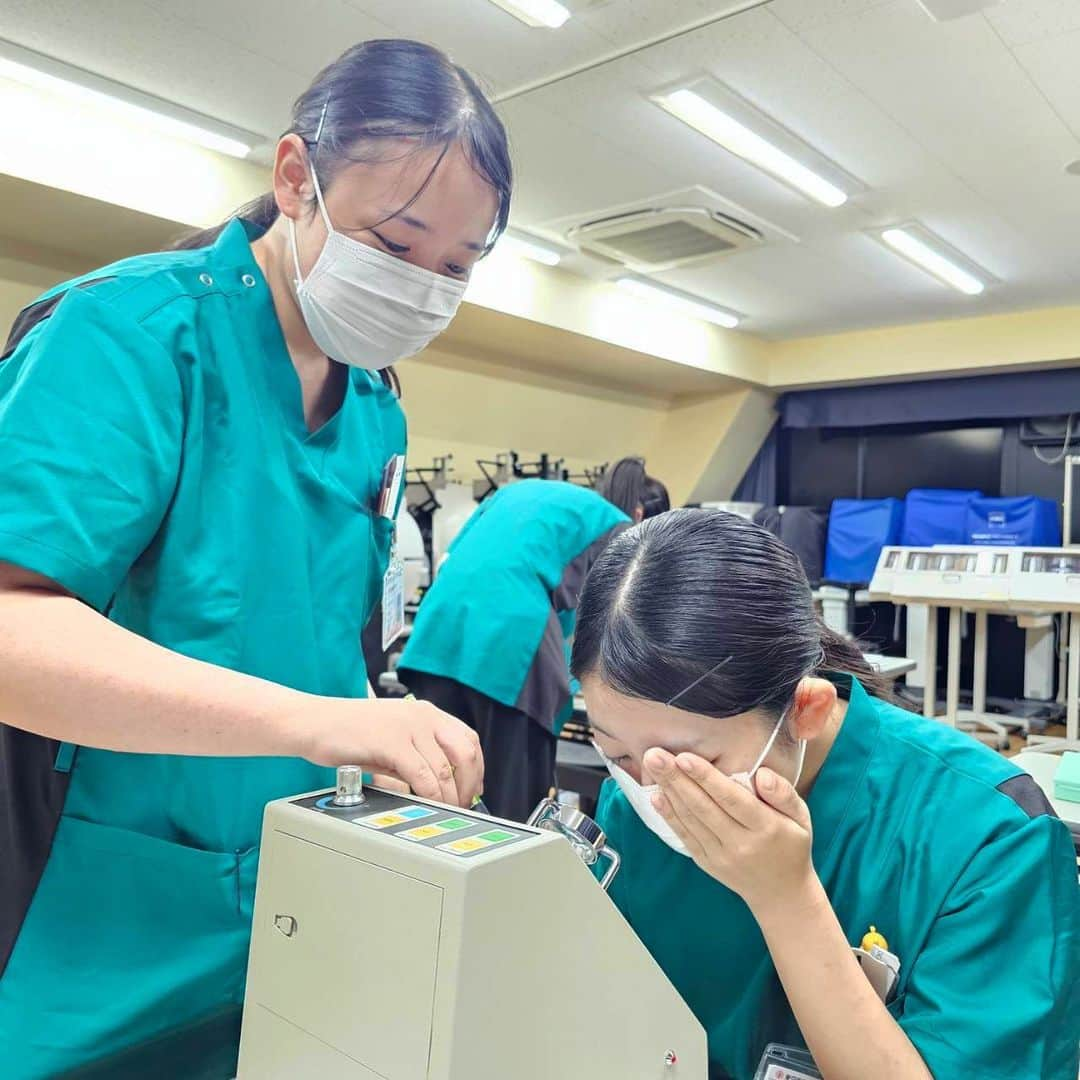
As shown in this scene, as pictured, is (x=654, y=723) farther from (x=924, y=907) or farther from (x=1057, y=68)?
(x=1057, y=68)

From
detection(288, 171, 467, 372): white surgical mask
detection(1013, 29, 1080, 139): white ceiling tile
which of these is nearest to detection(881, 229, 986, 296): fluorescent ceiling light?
detection(1013, 29, 1080, 139): white ceiling tile

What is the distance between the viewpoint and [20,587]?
0.67 metres

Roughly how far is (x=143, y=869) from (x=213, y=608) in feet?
0.73

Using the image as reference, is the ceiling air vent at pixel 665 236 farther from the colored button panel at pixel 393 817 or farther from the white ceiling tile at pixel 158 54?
the colored button panel at pixel 393 817

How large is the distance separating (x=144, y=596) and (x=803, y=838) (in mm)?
603

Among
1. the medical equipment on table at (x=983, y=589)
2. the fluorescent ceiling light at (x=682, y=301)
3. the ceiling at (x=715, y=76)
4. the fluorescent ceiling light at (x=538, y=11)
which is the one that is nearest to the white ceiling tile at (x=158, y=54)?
the ceiling at (x=715, y=76)

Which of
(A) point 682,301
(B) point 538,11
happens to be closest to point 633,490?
(B) point 538,11

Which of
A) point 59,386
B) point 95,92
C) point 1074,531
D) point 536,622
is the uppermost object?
point 95,92

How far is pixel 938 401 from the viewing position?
702 centimetres

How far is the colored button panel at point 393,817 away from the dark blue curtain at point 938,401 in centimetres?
692

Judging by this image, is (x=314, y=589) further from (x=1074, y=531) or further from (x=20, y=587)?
(x=1074, y=531)

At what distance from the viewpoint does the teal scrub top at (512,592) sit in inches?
86.2

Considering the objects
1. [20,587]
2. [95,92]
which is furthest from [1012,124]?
[20,587]

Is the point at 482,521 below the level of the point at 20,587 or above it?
above
